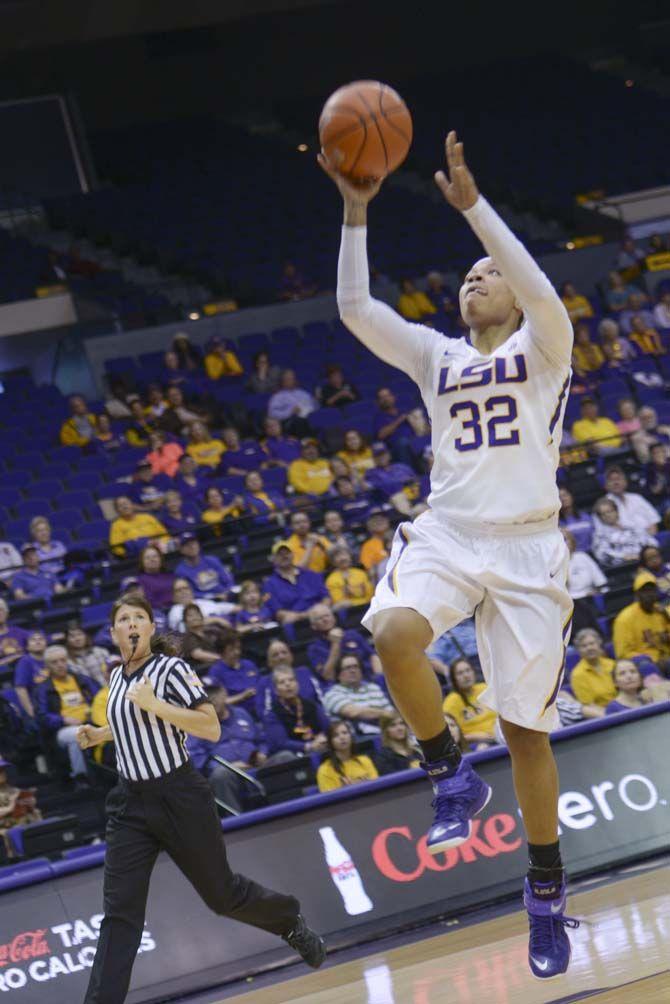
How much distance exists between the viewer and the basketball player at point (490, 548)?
14.6 feet

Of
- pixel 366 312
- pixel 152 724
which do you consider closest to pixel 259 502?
pixel 152 724

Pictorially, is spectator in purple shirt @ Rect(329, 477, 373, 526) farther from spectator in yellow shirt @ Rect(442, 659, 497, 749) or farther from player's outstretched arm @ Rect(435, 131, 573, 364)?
player's outstretched arm @ Rect(435, 131, 573, 364)

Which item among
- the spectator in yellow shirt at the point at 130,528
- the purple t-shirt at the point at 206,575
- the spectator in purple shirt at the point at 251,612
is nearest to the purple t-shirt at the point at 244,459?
the spectator in yellow shirt at the point at 130,528

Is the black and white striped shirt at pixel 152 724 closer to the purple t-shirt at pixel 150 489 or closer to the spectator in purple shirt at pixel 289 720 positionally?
the spectator in purple shirt at pixel 289 720

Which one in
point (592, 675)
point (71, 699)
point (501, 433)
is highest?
point (501, 433)

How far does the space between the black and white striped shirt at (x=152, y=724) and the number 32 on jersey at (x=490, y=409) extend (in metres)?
1.79

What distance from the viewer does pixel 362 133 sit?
173 inches

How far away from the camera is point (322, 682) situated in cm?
996

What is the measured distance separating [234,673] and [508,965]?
13.9ft

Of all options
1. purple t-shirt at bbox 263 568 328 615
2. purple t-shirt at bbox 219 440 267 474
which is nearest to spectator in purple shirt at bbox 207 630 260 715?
purple t-shirt at bbox 263 568 328 615

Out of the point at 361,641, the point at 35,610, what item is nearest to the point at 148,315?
the point at 35,610

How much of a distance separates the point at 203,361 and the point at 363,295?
453 inches

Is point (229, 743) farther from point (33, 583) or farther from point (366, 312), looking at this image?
point (366, 312)

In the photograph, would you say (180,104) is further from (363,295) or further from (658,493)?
(363,295)
